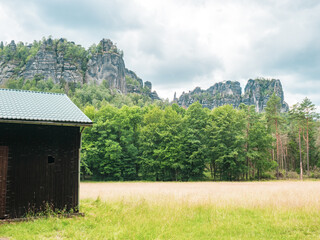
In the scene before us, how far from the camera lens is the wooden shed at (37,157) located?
32.1 ft

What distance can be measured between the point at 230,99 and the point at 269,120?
392ft

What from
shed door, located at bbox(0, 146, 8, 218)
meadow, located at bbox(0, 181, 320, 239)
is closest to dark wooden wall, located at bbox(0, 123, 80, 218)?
shed door, located at bbox(0, 146, 8, 218)

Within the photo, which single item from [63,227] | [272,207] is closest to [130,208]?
[63,227]

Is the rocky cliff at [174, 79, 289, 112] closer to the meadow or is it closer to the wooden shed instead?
the meadow

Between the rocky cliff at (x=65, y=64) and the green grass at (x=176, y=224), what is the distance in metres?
95.2

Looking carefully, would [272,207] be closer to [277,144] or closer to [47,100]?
[47,100]

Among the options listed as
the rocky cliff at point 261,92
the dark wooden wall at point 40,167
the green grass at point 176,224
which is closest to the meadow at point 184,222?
the green grass at point 176,224

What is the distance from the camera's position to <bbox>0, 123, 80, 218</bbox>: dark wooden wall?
9.88 meters

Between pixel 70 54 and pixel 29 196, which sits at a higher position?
pixel 70 54

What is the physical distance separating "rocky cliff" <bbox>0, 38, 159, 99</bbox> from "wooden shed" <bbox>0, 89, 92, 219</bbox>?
307 ft

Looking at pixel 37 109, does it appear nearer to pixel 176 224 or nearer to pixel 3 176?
pixel 3 176

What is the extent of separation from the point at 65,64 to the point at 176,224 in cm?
11144

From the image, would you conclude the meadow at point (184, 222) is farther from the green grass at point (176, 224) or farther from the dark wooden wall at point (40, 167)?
the dark wooden wall at point (40, 167)

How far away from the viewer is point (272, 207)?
11.2 m
